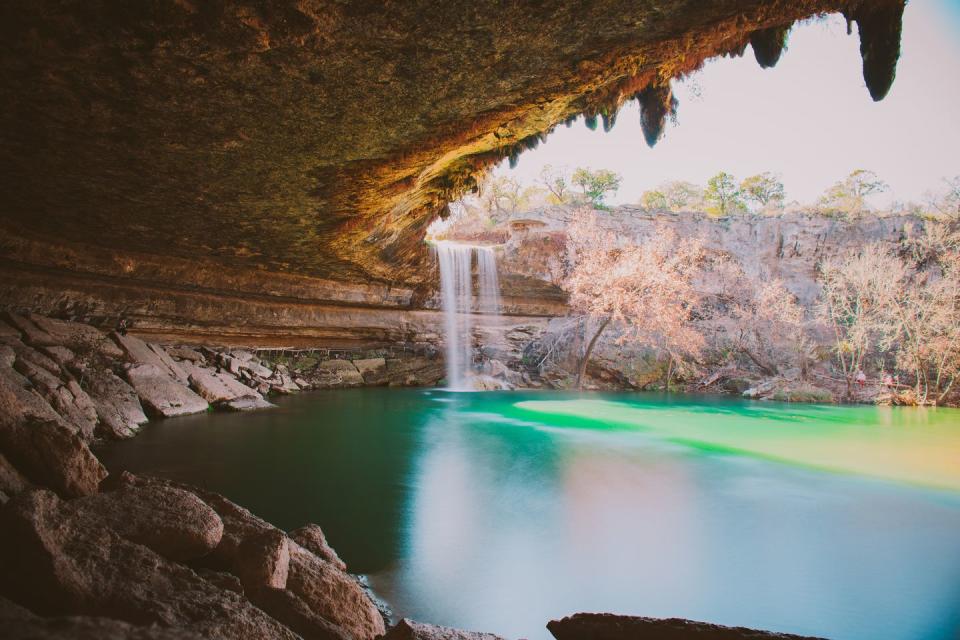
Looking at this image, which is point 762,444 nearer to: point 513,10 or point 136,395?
point 513,10

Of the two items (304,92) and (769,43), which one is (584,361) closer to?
(769,43)

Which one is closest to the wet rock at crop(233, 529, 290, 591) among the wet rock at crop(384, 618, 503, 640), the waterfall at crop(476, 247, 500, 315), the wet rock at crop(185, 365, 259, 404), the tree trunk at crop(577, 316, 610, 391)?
the wet rock at crop(384, 618, 503, 640)

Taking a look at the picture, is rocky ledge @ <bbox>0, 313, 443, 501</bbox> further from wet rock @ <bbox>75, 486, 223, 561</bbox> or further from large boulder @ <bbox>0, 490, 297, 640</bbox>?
large boulder @ <bbox>0, 490, 297, 640</bbox>

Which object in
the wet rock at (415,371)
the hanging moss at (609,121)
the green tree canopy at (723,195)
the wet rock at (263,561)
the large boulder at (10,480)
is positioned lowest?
the wet rock at (415,371)

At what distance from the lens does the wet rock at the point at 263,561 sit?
97.6 inches

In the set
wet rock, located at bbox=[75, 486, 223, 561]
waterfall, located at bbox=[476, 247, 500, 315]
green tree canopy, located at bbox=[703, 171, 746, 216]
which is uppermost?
green tree canopy, located at bbox=[703, 171, 746, 216]

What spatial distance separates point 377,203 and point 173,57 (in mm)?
4117

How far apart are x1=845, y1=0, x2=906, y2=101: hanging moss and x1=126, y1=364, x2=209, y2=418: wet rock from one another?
1183cm

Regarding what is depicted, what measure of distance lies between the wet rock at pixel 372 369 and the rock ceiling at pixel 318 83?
12906mm

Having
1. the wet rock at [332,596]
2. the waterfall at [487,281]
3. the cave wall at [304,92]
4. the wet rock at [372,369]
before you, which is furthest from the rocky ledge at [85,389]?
the waterfall at [487,281]

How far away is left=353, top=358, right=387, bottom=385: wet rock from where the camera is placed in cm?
1977

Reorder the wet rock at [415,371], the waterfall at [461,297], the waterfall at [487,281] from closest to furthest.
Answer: the waterfall at [461,297], the waterfall at [487,281], the wet rock at [415,371]

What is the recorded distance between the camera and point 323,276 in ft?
44.1

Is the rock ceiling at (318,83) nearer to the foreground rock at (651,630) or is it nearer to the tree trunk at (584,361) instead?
the foreground rock at (651,630)
